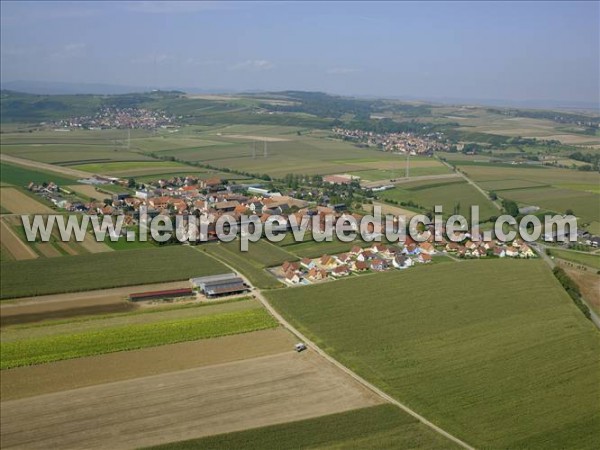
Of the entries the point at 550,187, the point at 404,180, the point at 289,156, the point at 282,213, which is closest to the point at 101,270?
the point at 282,213

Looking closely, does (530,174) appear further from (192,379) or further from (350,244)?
(192,379)

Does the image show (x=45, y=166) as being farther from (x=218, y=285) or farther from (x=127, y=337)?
(x=127, y=337)

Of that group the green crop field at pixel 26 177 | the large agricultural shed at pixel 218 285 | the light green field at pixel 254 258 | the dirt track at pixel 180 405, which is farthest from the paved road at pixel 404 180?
the dirt track at pixel 180 405

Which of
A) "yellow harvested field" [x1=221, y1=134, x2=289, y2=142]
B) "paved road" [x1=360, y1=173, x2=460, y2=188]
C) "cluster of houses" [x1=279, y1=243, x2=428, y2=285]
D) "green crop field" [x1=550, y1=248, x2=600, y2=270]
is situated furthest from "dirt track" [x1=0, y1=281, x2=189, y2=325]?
"yellow harvested field" [x1=221, y1=134, x2=289, y2=142]

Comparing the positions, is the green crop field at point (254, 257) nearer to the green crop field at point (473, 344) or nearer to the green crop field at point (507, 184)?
the green crop field at point (473, 344)

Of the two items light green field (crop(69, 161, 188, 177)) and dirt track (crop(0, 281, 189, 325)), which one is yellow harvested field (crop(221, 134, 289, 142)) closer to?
light green field (crop(69, 161, 188, 177))

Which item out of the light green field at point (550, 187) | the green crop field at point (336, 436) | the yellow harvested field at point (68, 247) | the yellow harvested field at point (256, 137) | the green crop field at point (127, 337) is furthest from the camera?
the yellow harvested field at point (256, 137)

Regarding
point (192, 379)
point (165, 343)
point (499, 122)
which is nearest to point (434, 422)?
point (192, 379)
